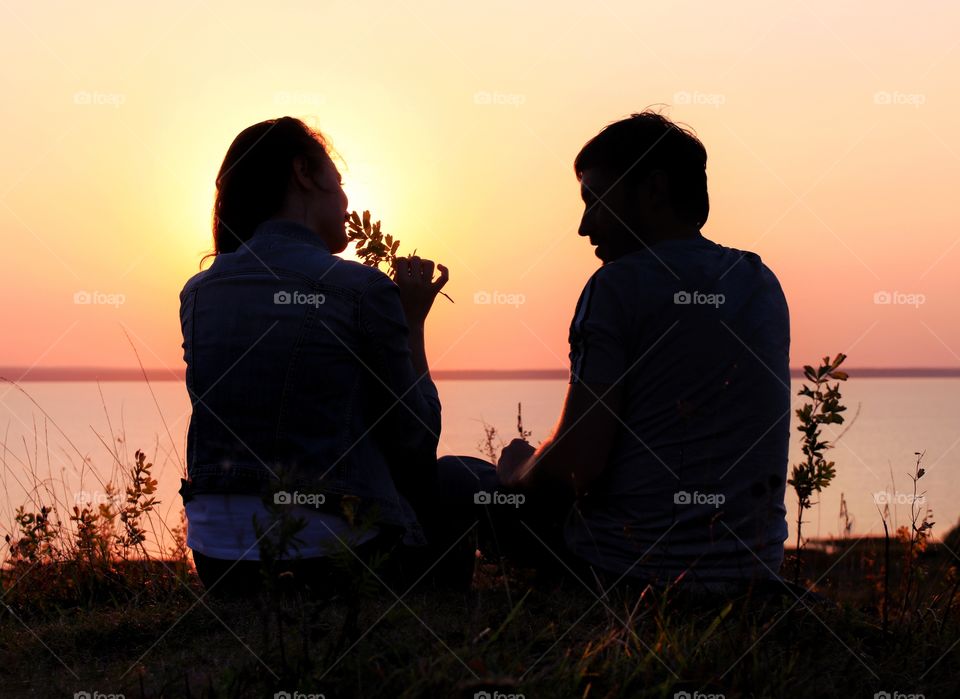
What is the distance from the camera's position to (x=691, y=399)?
112 inches

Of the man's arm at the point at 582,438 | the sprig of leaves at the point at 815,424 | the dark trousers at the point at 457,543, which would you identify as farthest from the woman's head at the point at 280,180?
the sprig of leaves at the point at 815,424

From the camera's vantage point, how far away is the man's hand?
3.22m

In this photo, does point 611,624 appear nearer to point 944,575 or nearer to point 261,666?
point 261,666

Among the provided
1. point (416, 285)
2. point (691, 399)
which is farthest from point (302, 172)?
point (691, 399)

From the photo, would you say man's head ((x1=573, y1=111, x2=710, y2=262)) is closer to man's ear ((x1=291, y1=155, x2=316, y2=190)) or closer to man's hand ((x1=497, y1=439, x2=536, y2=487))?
man's hand ((x1=497, y1=439, x2=536, y2=487))

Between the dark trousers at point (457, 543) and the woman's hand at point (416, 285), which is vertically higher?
the woman's hand at point (416, 285)

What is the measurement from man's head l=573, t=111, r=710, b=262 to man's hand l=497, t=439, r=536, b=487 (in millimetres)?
750

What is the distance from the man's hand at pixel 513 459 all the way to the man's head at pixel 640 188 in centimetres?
75

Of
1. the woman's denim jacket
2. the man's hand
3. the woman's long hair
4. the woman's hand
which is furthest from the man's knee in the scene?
the woman's long hair

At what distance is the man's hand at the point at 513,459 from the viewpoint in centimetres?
322

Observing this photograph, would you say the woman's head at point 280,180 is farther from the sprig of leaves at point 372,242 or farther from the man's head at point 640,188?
the man's head at point 640,188

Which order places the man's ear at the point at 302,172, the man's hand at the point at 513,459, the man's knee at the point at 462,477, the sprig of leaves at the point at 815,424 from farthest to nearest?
the man's knee at the point at 462,477, the man's ear at the point at 302,172, the man's hand at the point at 513,459, the sprig of leaves at the point at 815,424

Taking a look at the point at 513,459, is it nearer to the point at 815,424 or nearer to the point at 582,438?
the point at 582,438

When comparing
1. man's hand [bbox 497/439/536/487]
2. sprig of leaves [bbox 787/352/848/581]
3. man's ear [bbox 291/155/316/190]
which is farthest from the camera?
man's ear [bbox 291/155/316/190]
